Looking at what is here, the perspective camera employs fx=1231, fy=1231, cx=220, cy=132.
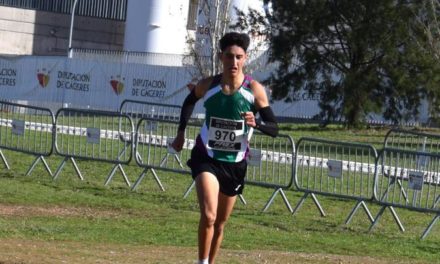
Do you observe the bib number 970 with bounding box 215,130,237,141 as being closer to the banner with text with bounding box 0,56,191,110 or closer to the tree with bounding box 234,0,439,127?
the tree with bounding box 234,0,439,127

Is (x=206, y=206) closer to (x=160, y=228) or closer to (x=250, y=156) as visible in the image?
(x=160, y=228)

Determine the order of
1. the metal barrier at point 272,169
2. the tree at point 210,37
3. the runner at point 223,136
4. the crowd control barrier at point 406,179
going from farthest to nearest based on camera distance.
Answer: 1. the tree at point 210,37
2. the metal barrier at point 272,169
3. the crowd control barrier at point 406,179
4. the runner at point 223,136

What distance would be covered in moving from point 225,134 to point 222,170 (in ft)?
1.08

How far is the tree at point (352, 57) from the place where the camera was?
39.9 metres

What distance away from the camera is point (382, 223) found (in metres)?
18.2

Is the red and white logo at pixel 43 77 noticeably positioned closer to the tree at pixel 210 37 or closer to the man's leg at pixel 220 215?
the tree at pixel 210 37

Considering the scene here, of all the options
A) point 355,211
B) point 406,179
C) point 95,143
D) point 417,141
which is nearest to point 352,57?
point 417,141

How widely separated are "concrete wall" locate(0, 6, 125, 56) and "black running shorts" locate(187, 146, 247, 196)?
5360cm

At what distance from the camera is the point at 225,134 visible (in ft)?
34.2

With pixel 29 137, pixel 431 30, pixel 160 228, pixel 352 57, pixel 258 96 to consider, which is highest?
pixel 431 30

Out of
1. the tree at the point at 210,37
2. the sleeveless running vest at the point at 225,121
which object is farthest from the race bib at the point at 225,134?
the tree at the point at 210,37

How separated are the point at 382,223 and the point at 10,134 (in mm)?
7791

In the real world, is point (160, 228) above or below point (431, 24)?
below

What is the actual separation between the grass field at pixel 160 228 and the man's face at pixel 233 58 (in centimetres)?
251
